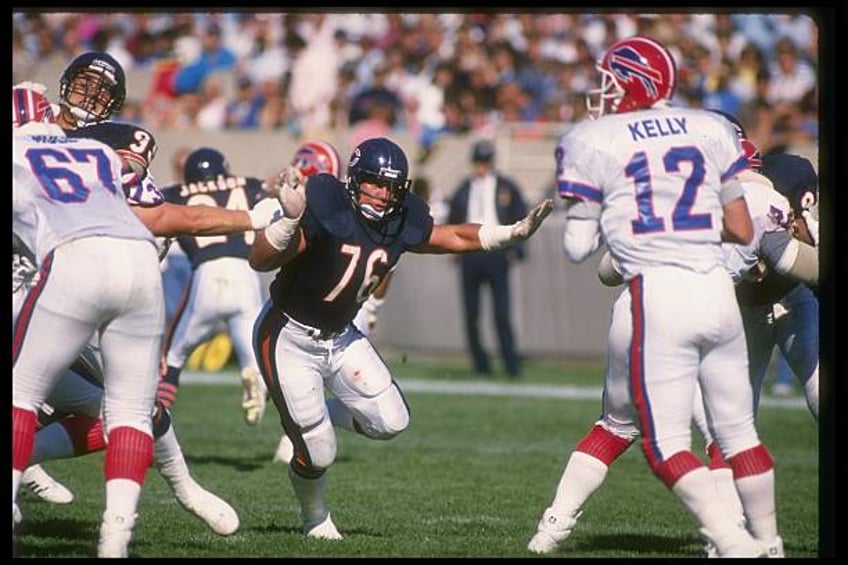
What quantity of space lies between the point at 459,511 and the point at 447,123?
10180mm

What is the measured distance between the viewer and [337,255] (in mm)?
6086

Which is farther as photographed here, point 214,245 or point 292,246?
point 214,245

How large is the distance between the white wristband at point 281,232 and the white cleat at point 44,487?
210 centimetres

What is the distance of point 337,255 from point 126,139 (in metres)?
0.97

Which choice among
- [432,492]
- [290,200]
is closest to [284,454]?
[432,492]

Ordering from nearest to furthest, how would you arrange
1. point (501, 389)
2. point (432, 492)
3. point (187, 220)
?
point (187, 220) → point (432, 492) → point (501, 389)

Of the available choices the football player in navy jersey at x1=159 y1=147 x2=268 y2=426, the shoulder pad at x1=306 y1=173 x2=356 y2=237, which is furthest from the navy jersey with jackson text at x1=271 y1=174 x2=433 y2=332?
the football player in navy jersey at x1=159 y1=147 x2=268 y2=426

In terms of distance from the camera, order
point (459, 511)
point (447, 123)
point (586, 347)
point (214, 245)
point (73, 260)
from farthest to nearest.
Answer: point (447, 123), point (586, 347), point (214, 245), point (459, 511), point (73, 260)

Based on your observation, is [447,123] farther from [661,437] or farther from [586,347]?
[661,437]

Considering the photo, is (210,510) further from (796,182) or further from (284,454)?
(796,182)

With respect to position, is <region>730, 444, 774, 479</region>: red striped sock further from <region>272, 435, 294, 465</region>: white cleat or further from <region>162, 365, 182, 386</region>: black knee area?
<region>162, 365, 182, 386</region>: black knee area

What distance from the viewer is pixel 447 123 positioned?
55.3ft
